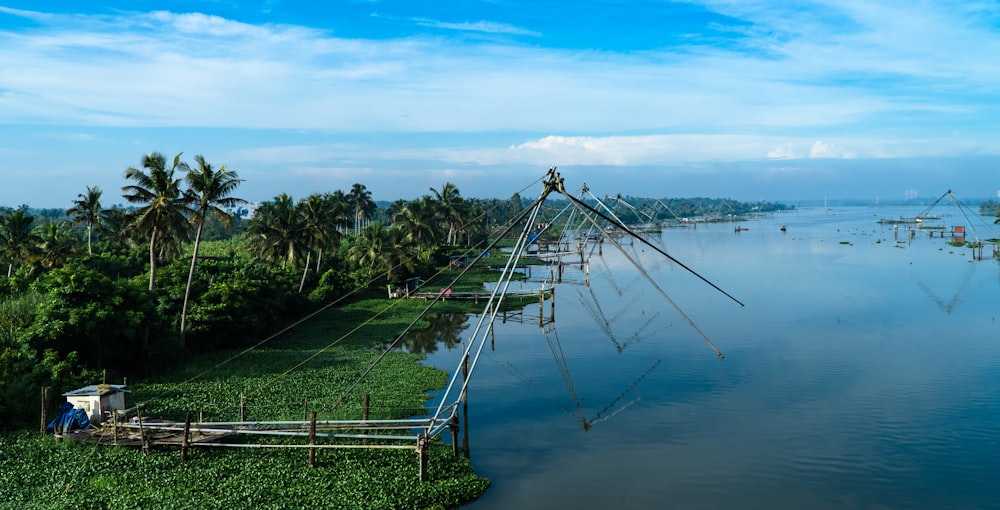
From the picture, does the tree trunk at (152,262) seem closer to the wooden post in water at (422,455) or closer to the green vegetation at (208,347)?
the green vegetation at (208,347)

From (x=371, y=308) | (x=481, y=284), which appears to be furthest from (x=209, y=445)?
(x=481, y=284)

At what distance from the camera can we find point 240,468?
17.2 m

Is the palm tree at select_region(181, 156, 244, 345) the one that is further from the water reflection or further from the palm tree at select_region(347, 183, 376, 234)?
the palm tree at select_region(347, 183, 376, 234)

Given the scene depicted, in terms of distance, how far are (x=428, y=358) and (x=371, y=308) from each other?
12.6m

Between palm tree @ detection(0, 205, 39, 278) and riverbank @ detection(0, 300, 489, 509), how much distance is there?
18.7 meters

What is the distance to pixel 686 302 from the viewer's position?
152 feet

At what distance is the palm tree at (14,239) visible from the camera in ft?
121

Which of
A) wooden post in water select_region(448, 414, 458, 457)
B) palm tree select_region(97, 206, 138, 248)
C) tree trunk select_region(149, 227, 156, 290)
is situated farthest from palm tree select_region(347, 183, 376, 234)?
wooden post in water select_region(448, 414, 458, 457)

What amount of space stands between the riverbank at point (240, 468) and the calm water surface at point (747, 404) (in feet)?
6.89

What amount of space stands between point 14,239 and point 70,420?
25.3 m

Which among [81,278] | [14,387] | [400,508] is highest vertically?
[81,278]

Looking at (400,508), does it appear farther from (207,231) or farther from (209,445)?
(207,231)

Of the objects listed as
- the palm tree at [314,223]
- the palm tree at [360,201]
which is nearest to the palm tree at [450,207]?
the palm tree at [360,201]

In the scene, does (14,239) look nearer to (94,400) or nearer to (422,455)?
(94,400)
